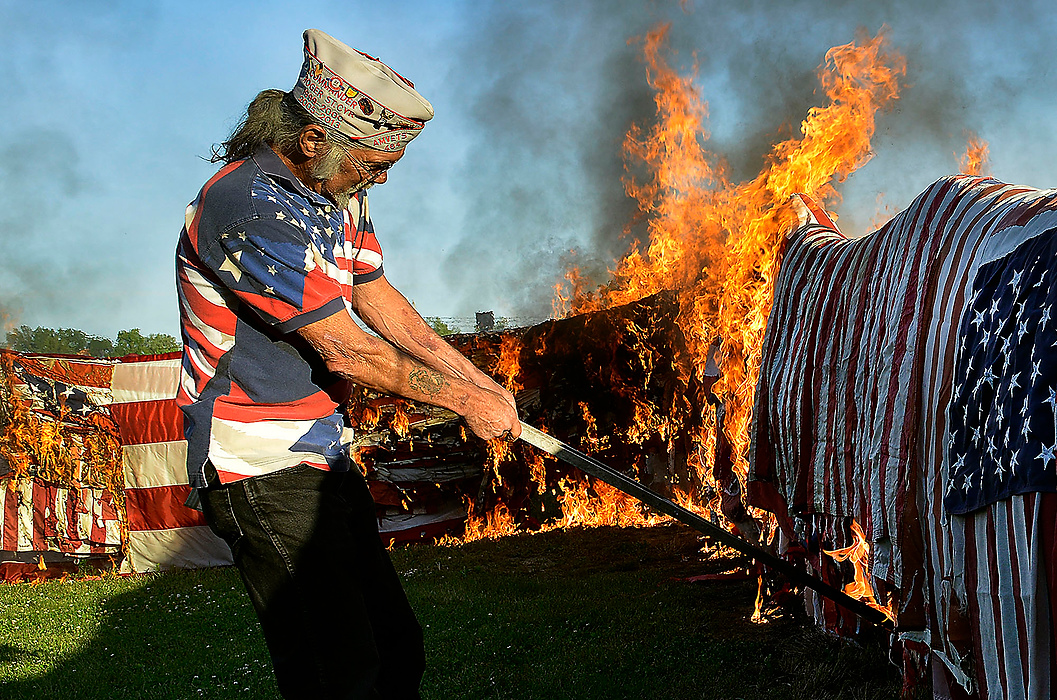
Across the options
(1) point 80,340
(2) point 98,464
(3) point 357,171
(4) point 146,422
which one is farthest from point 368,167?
(1) point 80,340

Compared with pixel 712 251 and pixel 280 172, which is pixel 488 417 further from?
pixel 712 251

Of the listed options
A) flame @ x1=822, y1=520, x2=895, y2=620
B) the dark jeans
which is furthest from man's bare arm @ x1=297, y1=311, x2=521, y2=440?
flame @ x1=822, y1=520, x2=895, y2=620

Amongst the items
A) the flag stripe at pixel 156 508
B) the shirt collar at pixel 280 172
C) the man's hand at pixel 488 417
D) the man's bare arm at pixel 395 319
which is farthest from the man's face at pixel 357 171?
the flag stripe at pixel 156 508

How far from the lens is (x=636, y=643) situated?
4.26 meters

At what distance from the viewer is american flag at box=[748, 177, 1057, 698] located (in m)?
2.00

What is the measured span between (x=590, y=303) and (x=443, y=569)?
3.11 m

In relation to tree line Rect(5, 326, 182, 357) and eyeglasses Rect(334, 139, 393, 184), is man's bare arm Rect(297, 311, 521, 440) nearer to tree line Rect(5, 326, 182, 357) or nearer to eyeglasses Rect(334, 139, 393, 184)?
eyeglasses Rect(334, 139, 393, 184)

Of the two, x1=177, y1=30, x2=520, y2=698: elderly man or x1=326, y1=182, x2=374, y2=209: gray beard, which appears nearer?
x1=177, y1=30, x2=520, y2=698: elderly man

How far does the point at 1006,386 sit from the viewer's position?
80.7 inches

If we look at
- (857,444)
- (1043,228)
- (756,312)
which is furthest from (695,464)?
(1043,228)

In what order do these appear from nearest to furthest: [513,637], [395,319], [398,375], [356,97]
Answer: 1. [398,375]
2. [356,97]
3. [395,319]
4. [513,637]

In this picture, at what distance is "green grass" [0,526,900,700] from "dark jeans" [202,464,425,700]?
6.12 ft

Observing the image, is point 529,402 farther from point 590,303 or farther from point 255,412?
point 255,412

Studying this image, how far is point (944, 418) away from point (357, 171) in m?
1.92
